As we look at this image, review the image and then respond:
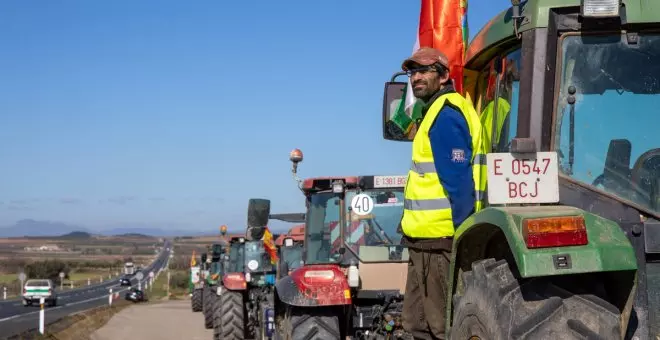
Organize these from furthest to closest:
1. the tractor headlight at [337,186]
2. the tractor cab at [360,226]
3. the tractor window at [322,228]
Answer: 1. the tractor window at [322,228]
2. the tractor headlight at [337,186]
3. the tractor cab at [360,226]

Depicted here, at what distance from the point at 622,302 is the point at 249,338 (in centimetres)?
1576

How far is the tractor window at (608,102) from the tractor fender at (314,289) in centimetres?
502

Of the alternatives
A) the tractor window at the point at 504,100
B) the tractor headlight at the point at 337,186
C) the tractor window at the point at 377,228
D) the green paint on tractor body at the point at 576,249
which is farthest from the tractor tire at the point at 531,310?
the tractor headlight at the point at 337,186

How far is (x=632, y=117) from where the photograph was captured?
4559mm

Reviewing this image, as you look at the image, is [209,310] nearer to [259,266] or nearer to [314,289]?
[259,266]

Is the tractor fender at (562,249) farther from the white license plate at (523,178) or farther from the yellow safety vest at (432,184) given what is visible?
the yellow safety vest at (432,184)

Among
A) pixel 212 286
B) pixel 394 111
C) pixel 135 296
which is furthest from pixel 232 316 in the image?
pixel 135 296

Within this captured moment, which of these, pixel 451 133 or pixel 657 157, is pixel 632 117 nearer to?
pixel 657 157

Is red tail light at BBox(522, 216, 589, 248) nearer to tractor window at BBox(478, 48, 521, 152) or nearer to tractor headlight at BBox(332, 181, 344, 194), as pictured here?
tractor window at BBox(478, 48, 521, 152)

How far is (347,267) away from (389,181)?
1.04m

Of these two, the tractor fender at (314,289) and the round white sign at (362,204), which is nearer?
the tractor fender at (314,289)

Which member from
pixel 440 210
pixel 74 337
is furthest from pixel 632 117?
pixel 74 337

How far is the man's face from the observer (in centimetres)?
529

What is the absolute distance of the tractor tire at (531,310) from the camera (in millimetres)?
3836
